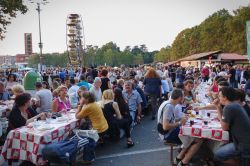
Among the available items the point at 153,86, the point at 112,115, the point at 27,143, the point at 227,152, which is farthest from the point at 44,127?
the point at 153,86

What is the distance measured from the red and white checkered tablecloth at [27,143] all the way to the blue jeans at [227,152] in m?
2.62

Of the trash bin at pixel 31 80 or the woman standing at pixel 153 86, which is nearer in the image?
the woman standing at pixel 153 86

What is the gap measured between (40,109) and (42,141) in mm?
3230

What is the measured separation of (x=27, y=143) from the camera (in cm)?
506

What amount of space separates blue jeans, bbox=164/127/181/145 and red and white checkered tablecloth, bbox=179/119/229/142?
0.40 meters

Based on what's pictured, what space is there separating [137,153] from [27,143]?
2229 mm

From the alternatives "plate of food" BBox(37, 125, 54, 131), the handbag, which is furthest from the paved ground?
"plate of food" BBox(37, 125, 54, 131)

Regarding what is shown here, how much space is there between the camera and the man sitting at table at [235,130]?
4207 millimetres

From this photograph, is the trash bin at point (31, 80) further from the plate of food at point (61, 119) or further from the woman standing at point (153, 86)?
the plate of food at point (61, 119)

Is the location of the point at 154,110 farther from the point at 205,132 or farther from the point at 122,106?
the point at 205,132

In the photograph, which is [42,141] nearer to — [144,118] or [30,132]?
[30,132]

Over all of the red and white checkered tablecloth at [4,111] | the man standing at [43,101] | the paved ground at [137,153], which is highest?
the man standing at [43,101]

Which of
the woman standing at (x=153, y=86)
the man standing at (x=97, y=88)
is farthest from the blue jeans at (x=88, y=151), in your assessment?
the woman standing at (x=153, y=86)

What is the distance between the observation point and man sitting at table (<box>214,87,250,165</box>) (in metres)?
4.21
